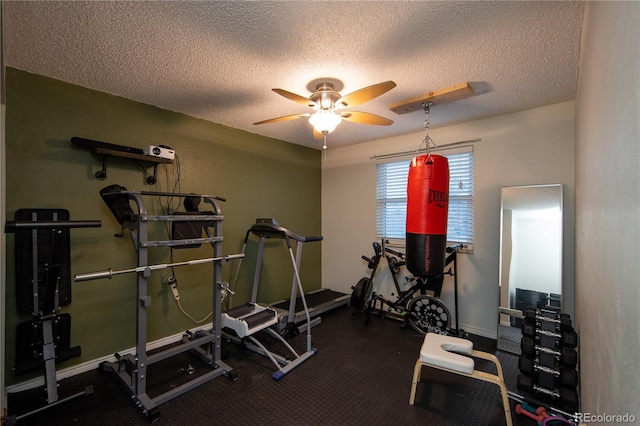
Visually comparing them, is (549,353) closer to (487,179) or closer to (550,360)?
(550,360)

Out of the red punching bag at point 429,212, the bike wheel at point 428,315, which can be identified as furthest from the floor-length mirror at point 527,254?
the red punching bag at point 429,212

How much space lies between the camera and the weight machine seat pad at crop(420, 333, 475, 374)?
1822mm

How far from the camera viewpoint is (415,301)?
319 cm

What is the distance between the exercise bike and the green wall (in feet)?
4.40

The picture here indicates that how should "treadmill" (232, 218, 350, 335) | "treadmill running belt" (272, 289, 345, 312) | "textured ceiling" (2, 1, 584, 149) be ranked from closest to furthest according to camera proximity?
"textured ceiling" (2, 1, 584, 149)
"treadmill" (232, 218, 350, 335)
"treadmill running belt" (272, 289, 345, 312)

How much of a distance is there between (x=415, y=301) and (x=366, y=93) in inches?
95.2

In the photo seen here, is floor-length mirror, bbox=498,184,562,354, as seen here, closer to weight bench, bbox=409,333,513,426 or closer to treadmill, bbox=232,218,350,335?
weight bench, bbox=409,333,513,426

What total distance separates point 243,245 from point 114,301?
138 cm

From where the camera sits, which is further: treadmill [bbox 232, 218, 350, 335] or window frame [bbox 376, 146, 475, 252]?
window frame [bbox 376, 146, 475, 252]

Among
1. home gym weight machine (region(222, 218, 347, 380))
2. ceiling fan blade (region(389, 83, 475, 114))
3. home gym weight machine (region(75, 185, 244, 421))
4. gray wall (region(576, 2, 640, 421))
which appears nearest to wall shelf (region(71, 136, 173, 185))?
home gym weight machine (region(75, 185, 244, 421))

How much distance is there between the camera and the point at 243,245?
3459mm

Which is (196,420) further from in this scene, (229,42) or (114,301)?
(229,42)

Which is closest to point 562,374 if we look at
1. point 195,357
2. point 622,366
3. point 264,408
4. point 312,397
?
point 622,366

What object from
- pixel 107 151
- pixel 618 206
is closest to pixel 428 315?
pixel 618 206
